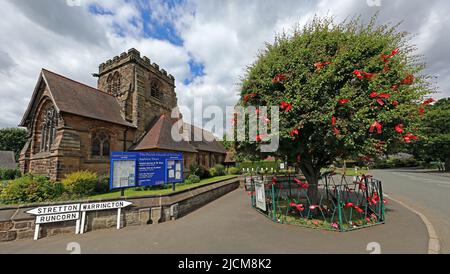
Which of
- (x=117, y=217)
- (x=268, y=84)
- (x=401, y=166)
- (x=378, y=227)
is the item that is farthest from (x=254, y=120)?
(x=401, y=166)

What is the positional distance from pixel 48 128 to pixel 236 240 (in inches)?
709

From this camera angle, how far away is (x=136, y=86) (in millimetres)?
19656

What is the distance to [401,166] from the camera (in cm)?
4419

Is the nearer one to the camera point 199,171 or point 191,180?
point 191,180

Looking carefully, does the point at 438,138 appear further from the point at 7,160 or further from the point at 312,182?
the point at 7,160

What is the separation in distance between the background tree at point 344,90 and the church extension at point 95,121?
12.6 m

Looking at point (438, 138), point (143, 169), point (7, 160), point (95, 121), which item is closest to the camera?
point (143, 169)

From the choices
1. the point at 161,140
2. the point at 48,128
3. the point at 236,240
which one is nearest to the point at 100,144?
the point at 48,128

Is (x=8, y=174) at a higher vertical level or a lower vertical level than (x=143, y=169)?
lower

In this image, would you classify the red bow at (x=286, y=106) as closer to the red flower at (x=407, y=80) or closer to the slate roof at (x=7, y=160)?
the red flower at (x=407, y=80)

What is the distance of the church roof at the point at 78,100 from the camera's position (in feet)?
45.1

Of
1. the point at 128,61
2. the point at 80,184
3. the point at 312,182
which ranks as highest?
the point at 128,61
